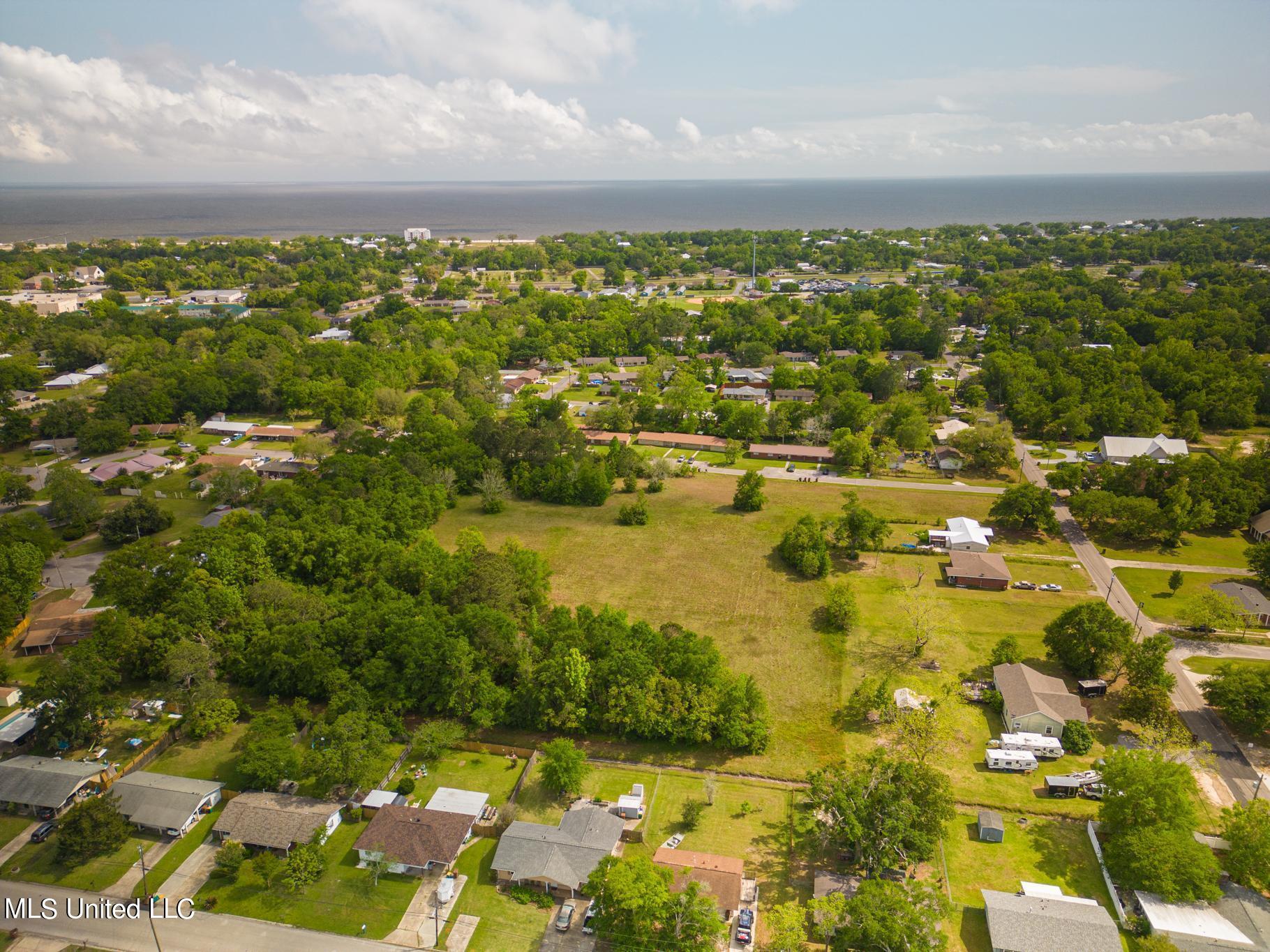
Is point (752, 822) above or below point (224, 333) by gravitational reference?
below

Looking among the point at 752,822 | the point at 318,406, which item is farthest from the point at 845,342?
the point at 752,822

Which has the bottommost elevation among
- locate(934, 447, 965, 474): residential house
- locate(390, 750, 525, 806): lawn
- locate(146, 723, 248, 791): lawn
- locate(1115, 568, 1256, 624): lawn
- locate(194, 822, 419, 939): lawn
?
locate(146, 723, 248, 791): lawn

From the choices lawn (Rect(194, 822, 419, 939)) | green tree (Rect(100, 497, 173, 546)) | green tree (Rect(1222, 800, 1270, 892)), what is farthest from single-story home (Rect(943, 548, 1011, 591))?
green tree (Rect(100, 497, 173, 546))

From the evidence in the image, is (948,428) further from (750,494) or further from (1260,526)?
(750,494)

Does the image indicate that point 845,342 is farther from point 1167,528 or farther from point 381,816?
point 381,816

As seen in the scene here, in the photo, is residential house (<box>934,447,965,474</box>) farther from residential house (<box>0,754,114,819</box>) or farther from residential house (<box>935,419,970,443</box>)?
residential house (<box>0,754,114,819</box>)

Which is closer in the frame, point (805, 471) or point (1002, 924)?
point (1002, 924)
